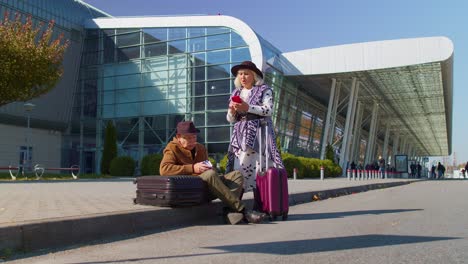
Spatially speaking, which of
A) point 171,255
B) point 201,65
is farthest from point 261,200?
point 201,65

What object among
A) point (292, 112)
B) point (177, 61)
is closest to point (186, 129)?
point (177, 61)

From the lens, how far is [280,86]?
1304 inches

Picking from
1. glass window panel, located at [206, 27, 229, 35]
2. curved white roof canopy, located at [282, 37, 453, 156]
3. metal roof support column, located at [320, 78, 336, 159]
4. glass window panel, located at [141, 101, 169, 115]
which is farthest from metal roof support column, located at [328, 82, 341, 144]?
glass window panel, located at [141, 101, 169, 115]

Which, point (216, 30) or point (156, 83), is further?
point (156, 83)

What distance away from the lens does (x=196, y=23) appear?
31047 millimetres

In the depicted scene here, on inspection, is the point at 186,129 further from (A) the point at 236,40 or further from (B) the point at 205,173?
(A) the point at 236,40

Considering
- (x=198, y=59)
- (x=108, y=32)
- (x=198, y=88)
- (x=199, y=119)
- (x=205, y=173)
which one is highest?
(x=108, y=32)

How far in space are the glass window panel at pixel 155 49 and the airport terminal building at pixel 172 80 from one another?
0.08 meters

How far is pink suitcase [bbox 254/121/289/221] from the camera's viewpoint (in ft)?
20.2

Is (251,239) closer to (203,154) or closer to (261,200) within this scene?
(261,200)

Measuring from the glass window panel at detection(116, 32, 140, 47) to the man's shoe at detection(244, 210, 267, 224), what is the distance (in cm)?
2947

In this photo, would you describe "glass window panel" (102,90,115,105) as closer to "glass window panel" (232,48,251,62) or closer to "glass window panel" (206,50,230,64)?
"glass window panel" (206,50,230,64)

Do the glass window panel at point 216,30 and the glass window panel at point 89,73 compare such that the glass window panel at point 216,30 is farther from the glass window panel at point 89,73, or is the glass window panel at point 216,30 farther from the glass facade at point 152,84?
the glass window panel at point 89,73

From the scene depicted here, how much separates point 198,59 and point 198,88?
6.35 ft
